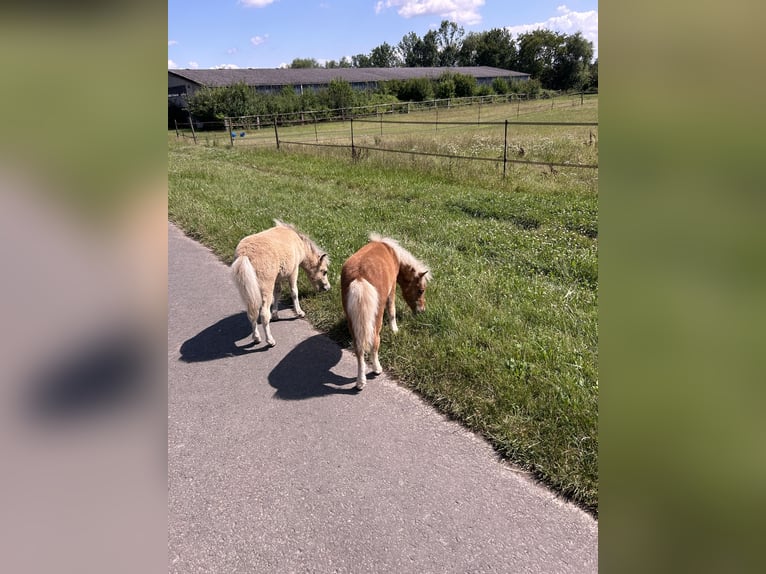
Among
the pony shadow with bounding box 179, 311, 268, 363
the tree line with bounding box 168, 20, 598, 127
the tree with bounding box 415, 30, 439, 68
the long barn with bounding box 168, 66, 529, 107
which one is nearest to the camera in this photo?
the pony shadow with bounding box 179, 311, 268, 363

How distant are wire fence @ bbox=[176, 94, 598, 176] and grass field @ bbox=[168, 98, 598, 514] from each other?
4.41 ft

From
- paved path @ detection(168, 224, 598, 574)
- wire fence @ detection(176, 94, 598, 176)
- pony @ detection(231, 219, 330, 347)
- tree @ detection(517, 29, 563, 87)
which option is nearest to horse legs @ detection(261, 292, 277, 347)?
pony @ detection(231, 219, 330, 347)

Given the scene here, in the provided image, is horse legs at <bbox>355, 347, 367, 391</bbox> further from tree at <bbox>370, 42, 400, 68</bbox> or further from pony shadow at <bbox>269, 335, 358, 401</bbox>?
tree at <bbox>370, 42, 400, 68</bbox>

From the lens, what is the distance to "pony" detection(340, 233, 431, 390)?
3934mm

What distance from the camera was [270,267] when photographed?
4840mm

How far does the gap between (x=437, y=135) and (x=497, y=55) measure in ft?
267

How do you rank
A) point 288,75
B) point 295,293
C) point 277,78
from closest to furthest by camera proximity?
point 295,293
point 277,78
point 288,75

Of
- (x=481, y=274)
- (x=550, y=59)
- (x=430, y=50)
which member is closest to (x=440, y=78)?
(x=550, y=59)

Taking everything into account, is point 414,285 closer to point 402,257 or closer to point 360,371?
point 402,257

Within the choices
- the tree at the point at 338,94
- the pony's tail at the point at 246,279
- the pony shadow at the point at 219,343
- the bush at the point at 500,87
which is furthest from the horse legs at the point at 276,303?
the bush at the point at 500,87

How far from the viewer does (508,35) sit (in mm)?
93250
